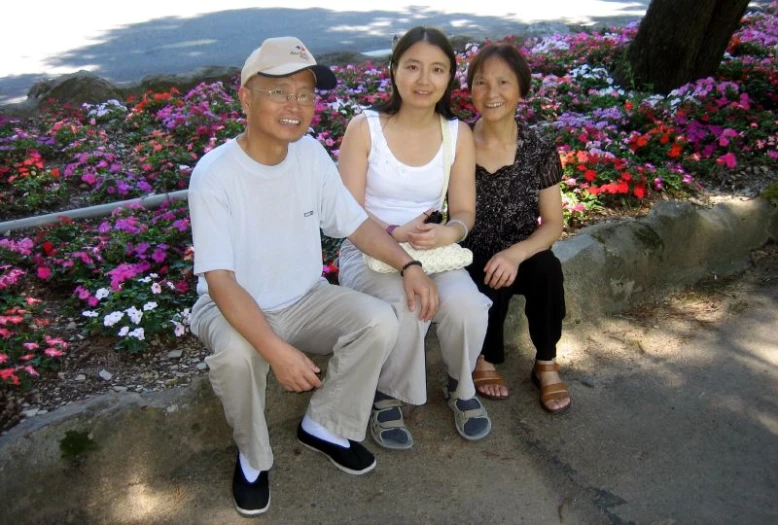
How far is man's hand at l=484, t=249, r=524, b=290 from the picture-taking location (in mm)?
2893

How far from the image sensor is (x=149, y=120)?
5297 millimetres

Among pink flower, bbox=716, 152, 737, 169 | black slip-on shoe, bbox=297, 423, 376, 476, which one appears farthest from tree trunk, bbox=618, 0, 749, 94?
black slip-on shoe, bbox=297, 423, 376, 476

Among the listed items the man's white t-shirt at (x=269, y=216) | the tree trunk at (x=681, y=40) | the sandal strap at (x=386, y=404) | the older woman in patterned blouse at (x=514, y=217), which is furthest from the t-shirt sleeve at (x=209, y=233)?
the tree trunk at (x=681, y=40)

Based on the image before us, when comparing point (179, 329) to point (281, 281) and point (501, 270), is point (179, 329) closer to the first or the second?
point (281, 281)

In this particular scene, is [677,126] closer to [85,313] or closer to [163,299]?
[163,299]

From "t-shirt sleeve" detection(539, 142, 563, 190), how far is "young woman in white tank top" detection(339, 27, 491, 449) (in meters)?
0.31

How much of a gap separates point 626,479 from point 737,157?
2767 mm

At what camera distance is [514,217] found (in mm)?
3131

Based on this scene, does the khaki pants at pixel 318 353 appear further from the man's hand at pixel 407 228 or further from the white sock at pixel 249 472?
the man's hand at pixel 407 228

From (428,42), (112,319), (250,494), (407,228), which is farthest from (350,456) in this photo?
(428,42)

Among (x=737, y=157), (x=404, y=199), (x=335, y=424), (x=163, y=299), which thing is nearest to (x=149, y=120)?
(x=163, y=299)

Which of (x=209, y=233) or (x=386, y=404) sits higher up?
(x=209, y=233)

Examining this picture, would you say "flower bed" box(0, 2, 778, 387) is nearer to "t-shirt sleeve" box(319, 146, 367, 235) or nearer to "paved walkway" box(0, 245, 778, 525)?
"paved walkway" box(0, 245, 778, 525)

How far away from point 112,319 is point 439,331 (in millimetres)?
1310
